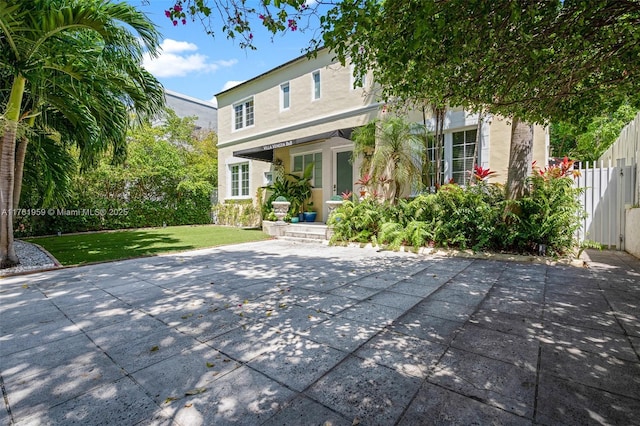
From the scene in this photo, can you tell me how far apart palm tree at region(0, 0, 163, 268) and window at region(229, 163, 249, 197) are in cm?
877

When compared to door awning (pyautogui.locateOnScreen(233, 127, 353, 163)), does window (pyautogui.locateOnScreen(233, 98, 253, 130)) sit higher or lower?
higher

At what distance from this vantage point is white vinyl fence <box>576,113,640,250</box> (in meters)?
7.11

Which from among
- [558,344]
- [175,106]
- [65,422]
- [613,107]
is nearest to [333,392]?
[65,422]

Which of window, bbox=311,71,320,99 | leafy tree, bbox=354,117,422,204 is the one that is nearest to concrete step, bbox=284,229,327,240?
leafy tree, bbox=354,117,422,204

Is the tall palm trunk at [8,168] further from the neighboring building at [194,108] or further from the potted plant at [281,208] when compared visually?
the neighboring building at [194,108]

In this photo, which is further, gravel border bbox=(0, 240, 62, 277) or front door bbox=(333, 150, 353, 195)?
front door bbox=(333, 150, 353, 195)

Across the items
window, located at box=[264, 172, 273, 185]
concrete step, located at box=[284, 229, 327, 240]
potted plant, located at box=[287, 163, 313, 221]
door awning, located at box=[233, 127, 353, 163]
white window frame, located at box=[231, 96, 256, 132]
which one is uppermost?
white window frame, located at box=[231, 96, 256, 132]

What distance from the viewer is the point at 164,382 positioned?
7.04 feet

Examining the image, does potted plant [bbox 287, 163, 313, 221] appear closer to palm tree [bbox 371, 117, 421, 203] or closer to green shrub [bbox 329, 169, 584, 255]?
palm tree [bbox 371, 117, 421, 203]

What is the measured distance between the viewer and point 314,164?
43.3 feet

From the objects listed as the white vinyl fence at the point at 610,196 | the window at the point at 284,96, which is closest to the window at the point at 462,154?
the white vinyl fence at the point at 610,196

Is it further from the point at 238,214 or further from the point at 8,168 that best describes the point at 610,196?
the point at 238,214

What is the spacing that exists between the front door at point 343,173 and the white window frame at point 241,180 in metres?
5.72

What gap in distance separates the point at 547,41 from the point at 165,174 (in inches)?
643
